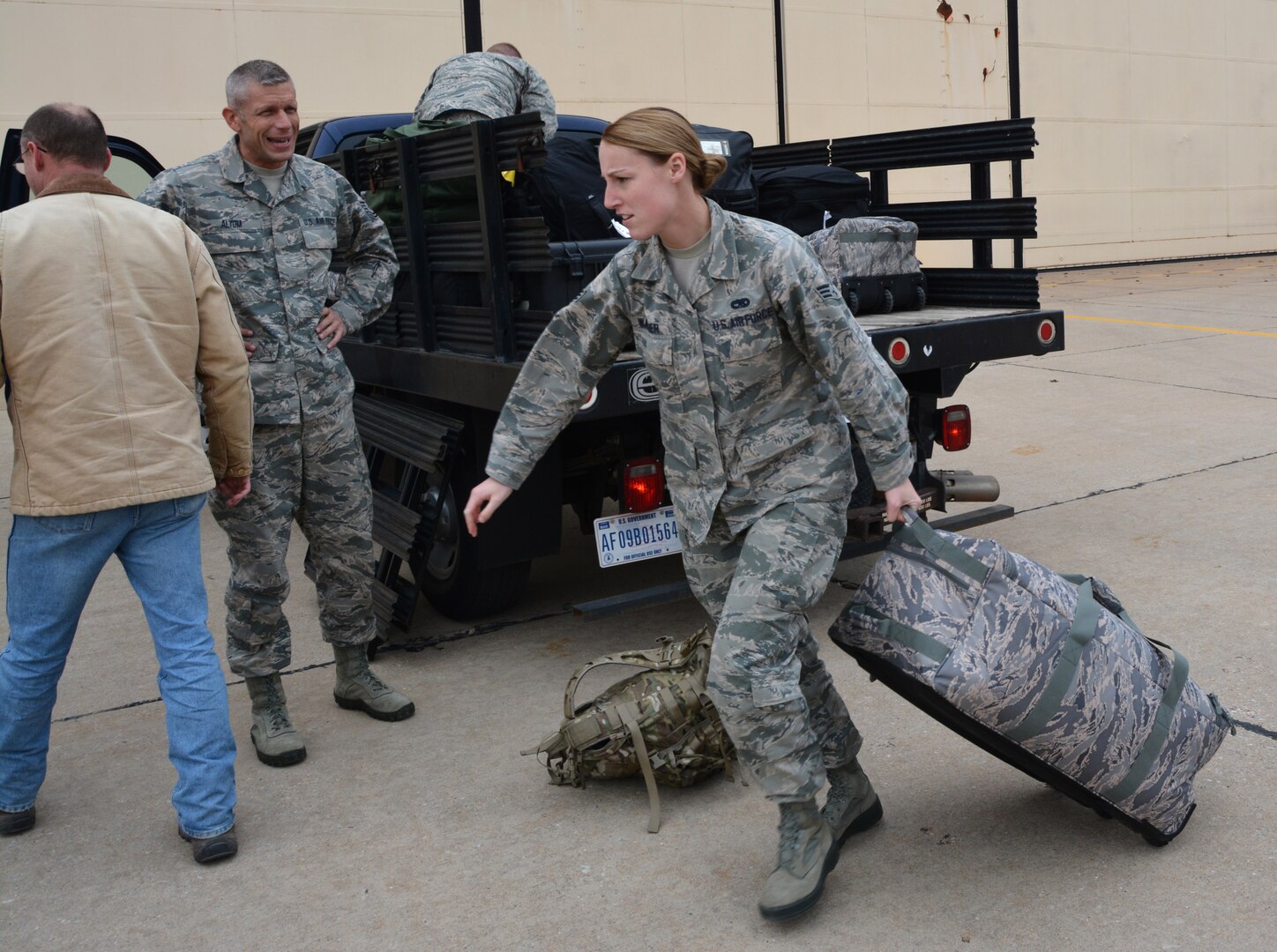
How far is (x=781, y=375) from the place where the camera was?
2.88 meters

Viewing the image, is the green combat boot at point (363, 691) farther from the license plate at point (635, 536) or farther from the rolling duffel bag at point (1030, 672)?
the rolling duffel bag at point (1030, 672)

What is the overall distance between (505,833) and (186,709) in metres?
0.84

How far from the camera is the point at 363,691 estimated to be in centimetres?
417

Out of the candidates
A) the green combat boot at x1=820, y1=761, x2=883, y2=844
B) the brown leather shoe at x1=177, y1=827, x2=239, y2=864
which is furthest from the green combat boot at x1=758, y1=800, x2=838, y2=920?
the brown leather shoe at x1=177, y1=827, x2=239, y2=864

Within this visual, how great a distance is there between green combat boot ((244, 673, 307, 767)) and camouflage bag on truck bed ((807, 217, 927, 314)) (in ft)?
8.09

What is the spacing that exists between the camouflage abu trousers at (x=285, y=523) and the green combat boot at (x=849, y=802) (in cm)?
166

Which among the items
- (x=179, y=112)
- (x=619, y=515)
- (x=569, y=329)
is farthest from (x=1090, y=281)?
(x=569, y=329)

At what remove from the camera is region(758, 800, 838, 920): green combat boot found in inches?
110

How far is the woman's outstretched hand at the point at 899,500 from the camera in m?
2.79

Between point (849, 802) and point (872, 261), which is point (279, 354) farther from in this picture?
point (872, 261)

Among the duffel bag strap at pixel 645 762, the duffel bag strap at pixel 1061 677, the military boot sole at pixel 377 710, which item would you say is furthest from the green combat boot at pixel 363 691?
the duffel bag strap at pixel 1061 677

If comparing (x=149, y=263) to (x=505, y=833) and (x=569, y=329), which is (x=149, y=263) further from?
(x=505, y=833)

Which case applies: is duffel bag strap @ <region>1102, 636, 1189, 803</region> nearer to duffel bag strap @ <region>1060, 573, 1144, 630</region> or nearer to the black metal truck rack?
duffel bag strap @ <region>1060, 573, 1144, 630</region>

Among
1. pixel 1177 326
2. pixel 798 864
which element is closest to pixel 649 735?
pixel 798 864
